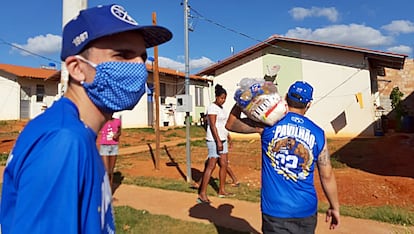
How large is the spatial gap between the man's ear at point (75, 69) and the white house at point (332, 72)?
1771cm

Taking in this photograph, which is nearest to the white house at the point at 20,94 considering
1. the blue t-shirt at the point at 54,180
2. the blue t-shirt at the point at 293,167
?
the blue t-shirt at the point at 293,167

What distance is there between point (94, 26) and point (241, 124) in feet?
7.12

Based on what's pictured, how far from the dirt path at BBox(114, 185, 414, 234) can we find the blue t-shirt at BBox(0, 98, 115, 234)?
3.90 metres

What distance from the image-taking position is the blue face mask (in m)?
1.33

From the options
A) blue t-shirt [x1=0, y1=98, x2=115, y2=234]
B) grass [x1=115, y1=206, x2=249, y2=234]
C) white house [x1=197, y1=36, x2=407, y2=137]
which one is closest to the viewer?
blue t-shirt [x1=0, y1=98, x2=115, y2=234]

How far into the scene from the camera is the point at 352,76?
17812 mm

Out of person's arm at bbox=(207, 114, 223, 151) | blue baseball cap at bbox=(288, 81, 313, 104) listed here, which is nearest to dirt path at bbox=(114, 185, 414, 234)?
person's arm at bbox=(207, 114, 223, 151)

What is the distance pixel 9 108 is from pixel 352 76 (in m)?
23.9

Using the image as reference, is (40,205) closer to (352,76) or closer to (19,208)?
(19,208)

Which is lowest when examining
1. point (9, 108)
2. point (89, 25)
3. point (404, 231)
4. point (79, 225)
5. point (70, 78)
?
point (404, 231)

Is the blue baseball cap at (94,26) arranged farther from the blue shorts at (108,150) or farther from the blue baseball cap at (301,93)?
the blue shorts at (108,150)

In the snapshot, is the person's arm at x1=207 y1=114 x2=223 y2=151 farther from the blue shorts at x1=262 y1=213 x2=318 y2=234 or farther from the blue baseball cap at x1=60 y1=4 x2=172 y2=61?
the blue baseball cap at x1=60 y1=4 x2=172 y2=61

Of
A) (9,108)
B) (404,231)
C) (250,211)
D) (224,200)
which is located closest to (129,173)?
(224,200)

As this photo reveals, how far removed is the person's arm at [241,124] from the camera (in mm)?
3063
